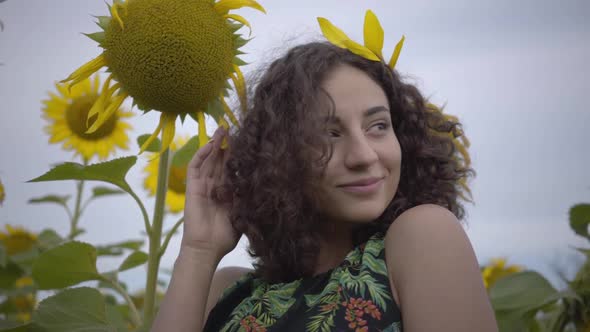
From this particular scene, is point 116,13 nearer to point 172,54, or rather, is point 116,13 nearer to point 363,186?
point 172,54

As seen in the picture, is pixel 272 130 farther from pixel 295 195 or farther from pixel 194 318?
pixel 194 318

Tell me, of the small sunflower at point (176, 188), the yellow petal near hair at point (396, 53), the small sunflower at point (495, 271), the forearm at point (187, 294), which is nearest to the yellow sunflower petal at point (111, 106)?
the forearm at point (187, 294)

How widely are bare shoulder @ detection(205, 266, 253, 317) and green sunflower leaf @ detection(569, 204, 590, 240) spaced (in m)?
0.77

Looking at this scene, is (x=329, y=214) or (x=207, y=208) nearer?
(x=329, y=214)

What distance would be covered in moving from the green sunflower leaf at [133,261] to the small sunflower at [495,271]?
123cm

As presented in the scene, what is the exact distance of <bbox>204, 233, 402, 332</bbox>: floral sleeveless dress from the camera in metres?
1.01

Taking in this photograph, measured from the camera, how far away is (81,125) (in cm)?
216

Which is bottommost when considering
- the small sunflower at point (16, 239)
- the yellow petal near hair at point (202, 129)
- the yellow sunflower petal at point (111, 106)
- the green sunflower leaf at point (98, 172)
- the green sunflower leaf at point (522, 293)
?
the green sunflower leaf at point (522, 293)

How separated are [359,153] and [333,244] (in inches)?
9.0

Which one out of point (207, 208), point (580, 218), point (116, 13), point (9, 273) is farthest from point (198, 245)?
point (580, 218)

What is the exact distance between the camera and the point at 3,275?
163 centimetres

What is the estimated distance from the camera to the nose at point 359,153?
1.08 metres

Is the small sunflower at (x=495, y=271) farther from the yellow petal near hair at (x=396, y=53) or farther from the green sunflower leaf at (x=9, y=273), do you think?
the green sunflower leaf at (x=9, y=273)

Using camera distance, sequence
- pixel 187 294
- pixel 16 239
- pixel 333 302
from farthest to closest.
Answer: pixel 16 239
pixel 187 294
pixel 333 302
